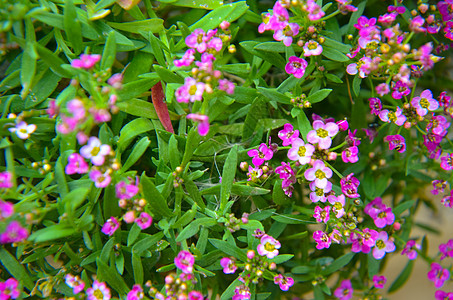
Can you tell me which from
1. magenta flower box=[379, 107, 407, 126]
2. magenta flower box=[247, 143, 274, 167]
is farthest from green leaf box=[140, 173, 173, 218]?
magenta flower box=[379, 107, 407, 126]

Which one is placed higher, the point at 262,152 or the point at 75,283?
the point at 262,152

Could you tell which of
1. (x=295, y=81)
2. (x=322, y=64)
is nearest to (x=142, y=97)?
(x=295, y=81)

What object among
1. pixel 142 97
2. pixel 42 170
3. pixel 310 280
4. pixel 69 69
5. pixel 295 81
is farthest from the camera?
pixel 310 280

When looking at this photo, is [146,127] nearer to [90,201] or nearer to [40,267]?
[90,201]

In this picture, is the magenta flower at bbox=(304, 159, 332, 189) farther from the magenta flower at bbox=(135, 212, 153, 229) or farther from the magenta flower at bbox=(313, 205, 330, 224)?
the magenta flower at bbox=(135, 212, 153, 229)

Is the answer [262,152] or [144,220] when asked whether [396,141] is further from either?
[144,220]

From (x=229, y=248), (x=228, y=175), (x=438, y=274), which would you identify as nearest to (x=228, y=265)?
(x=229, y=248)

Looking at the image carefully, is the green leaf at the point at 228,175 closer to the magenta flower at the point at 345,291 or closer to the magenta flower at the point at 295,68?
the magenta flower at the point at 295,68

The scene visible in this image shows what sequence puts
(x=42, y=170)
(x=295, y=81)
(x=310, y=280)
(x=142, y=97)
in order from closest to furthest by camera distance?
1. (x=42, y=170)
2. (x=295, y=81)
3. (x=142, y=97)
4. (x=310, y=280)
